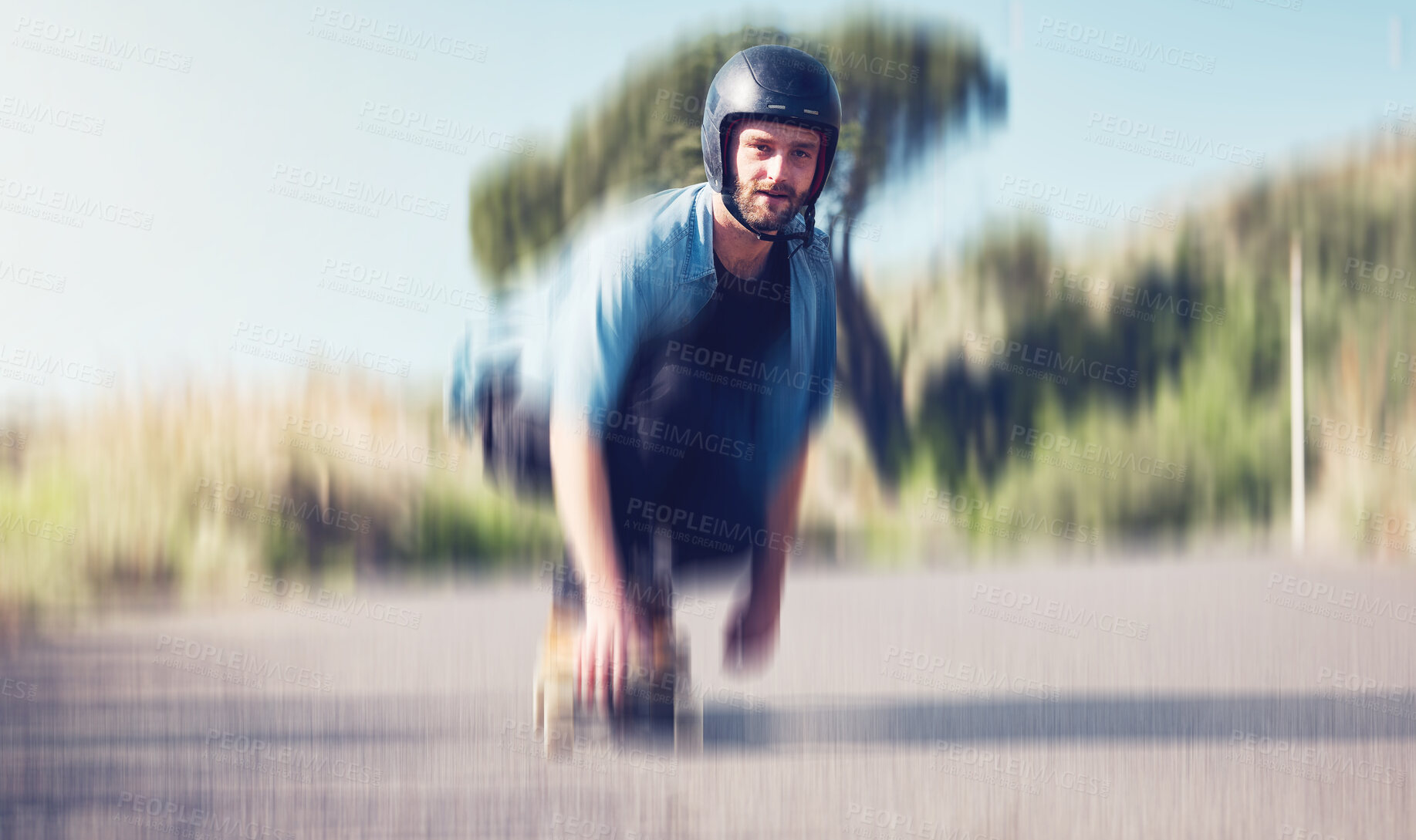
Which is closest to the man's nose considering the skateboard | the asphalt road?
the skateboard

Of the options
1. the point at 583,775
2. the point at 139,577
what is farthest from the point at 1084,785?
the point at 139,577

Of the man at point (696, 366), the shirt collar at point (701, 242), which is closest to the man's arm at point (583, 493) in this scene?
the man at point (696, 366)

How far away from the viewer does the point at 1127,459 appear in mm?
7023

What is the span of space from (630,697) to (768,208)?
1.52 meters

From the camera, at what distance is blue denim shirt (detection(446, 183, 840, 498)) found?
9.94 feet

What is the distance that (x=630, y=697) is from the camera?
3205 mm

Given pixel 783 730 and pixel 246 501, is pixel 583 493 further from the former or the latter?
pixel 246 501

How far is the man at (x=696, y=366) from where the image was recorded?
9.96 feet

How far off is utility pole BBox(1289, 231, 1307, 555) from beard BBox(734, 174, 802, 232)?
201 inches

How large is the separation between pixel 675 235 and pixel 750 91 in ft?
1.59

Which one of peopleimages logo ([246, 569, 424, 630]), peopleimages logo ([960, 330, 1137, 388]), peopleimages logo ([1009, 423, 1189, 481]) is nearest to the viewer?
peopleimages logo ([246, 569, 424, 630])

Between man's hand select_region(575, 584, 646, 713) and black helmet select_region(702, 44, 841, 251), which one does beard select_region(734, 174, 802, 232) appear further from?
man's hand select_region(575, 584, 646, 713)

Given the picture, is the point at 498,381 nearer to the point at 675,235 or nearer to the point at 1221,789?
the point at 675,235

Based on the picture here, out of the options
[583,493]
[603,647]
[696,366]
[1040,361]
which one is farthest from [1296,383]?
[603,647]
